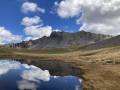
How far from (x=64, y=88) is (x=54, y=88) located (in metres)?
2.30

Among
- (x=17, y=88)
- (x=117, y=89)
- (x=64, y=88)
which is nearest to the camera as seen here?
(x=117, y=89)

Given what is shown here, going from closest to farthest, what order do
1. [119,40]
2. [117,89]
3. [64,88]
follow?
[117,89], [64,88], [119,40]

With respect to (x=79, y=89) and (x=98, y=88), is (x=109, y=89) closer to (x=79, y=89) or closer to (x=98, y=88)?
(x=98, y=88)

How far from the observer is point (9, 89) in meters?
26.5

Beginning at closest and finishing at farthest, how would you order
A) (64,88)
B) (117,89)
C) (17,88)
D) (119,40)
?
(117,89), (17,88), (64,88), (119,40)

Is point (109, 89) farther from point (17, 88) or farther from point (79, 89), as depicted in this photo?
point (17, 88)

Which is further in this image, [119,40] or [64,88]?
[119,40]

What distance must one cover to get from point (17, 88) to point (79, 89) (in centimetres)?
1307

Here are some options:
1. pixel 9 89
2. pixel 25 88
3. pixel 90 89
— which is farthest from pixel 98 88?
pixel 9 89

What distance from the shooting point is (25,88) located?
27.8m

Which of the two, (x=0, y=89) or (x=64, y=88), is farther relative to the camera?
(x=64, y=88)

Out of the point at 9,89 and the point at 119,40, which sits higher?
the point at 119,40

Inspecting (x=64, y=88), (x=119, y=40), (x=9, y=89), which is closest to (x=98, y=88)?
(x=64, y=88)

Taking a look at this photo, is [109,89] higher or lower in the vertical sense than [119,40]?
lower
